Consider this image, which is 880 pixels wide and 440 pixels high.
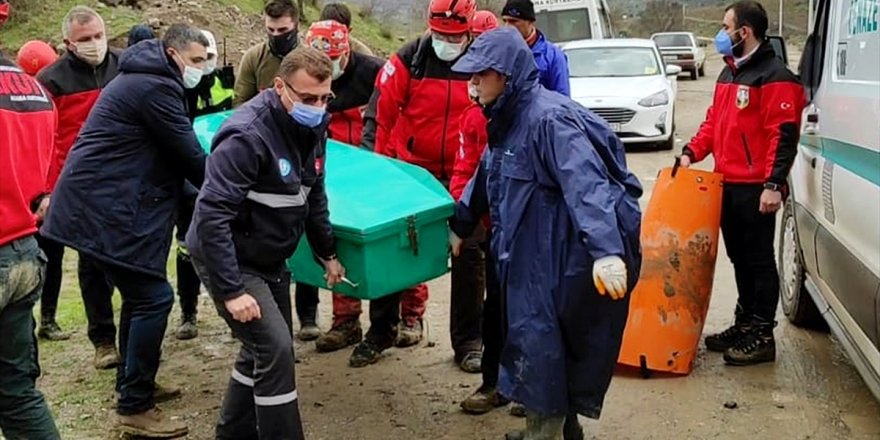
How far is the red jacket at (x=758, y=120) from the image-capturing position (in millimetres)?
4895

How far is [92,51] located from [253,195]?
239cm

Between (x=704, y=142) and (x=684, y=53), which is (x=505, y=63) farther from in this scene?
(x=684, y=53)

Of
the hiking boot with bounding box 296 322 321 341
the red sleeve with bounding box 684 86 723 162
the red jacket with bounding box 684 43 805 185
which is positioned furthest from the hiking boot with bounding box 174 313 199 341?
the red jacket with bounding box 684 43 805 185

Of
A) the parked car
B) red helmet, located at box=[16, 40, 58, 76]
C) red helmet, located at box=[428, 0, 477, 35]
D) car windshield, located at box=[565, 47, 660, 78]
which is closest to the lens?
red helmet, located at box=[428, 0, 477, 35]

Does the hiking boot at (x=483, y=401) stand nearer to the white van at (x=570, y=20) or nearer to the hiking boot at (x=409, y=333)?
the hiking boot at (x=409, y=333)

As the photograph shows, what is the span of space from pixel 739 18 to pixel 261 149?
2.75 meters

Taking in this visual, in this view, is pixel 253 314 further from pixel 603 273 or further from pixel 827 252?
pixel 827 252

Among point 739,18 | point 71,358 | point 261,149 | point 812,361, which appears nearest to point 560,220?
point 261,149

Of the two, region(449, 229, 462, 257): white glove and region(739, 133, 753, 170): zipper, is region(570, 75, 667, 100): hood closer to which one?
region(739, 133, 753, 170): zipper

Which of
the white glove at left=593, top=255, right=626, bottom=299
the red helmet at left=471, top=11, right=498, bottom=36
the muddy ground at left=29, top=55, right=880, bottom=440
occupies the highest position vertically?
the red helmet at left=471, top=11, right=498, bottom=36

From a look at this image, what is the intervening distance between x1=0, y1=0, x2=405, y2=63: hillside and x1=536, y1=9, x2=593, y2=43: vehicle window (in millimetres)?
6393

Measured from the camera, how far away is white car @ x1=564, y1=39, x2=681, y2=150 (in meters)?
13.7

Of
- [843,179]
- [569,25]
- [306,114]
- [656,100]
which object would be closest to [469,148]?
[306,114]

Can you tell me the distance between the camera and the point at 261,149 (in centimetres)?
366
